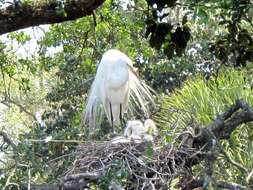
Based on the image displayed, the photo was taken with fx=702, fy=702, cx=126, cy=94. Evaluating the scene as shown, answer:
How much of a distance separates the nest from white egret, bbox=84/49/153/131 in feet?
6.04

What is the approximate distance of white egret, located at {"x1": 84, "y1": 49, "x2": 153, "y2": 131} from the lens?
586 cm

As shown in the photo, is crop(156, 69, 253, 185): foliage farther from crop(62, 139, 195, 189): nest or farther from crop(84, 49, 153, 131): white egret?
crop(62, 139, 195, 189): nest

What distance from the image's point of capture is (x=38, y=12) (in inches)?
162

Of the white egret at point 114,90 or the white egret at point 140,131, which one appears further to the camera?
the white egret at point 114,90

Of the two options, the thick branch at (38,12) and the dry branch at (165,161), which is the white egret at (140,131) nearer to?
the dry branch at (165,161)

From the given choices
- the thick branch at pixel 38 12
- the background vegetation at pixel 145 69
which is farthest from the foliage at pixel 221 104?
the thick branch at pixel 38 12

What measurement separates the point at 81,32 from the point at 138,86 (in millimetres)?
695

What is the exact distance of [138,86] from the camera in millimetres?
6141

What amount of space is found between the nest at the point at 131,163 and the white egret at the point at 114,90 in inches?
72.5

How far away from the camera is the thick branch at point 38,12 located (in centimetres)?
409

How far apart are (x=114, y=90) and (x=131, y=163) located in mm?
2466

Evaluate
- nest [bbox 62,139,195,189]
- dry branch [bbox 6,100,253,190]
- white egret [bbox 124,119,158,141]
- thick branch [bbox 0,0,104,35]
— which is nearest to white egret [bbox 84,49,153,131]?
white egret [bbox 124,119,158,141]

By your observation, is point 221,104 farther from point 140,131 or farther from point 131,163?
point 131,163

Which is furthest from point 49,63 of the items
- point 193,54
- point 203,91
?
point 193,54
